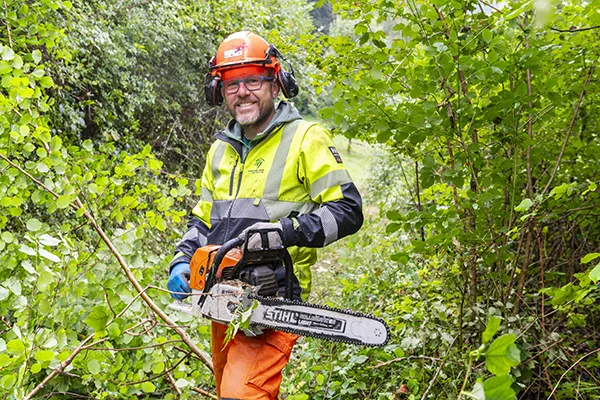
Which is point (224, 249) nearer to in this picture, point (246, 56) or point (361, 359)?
point (246, 56)

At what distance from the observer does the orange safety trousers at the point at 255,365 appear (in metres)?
2.10

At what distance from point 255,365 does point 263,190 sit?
28.9 inches

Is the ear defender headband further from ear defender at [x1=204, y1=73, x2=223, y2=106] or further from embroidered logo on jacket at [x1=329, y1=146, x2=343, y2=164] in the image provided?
embroidered logo on jacket at [x1=329, y1=146, x2=343, y2=164]

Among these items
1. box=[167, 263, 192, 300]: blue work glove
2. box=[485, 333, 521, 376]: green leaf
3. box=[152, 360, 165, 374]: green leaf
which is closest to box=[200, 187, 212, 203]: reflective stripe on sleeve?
box=[167, 263, 192, 300]: blue work glove

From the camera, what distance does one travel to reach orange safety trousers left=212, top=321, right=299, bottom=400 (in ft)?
6.90

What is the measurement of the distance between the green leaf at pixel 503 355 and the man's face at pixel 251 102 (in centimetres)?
197

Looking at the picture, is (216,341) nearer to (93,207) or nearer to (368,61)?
(93,207)

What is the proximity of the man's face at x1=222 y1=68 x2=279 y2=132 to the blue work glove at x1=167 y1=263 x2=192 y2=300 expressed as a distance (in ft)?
2.40

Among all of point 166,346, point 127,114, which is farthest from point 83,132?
point 166,346

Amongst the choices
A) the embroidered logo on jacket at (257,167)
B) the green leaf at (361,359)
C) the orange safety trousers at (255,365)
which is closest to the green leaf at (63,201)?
the embroidered logo on jacket at (257,167)

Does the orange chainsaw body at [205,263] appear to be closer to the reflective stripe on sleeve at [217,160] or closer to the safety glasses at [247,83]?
the reflective stripe on sleeve at [217,160]

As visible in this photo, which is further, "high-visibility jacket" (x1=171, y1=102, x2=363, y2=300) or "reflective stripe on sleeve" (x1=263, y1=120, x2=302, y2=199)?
"reflective stripe on sleeve" (x1=263, y1=120, x2=302, y2=199)

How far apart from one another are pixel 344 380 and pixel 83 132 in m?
4.42

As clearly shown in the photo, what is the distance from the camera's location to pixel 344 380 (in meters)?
3.22
